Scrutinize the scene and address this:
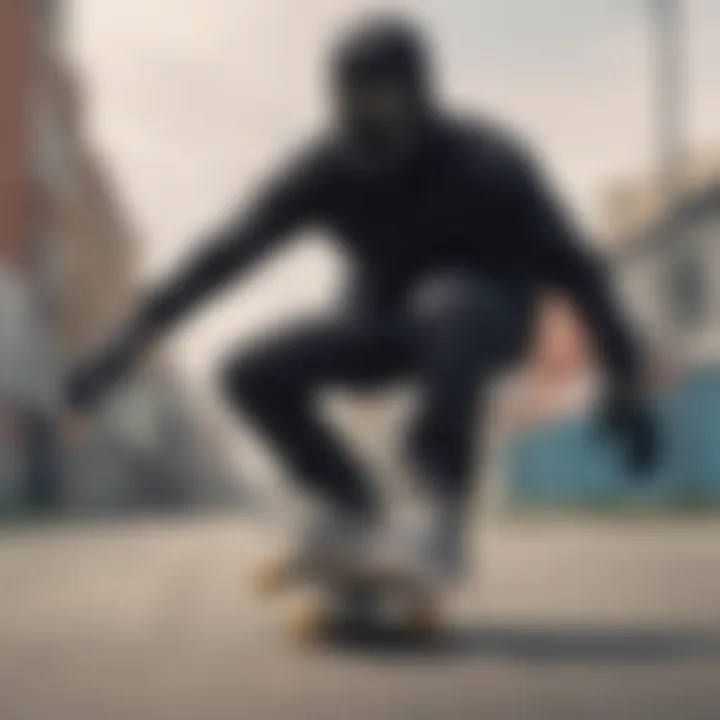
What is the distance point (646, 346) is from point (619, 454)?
0.12m

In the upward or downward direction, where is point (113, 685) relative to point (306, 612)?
downward

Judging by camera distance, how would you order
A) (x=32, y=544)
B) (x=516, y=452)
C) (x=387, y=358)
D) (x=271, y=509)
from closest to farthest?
1. (x=387, y=358)
2. (x=271, y=509)
3. (x=516, y=452)
4. (x=32, y=544)

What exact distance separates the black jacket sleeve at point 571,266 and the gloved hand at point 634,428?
21 millimetres

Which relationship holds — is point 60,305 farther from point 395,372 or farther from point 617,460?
point 617,460

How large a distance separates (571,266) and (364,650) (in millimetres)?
551

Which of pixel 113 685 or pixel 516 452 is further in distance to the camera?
pixel 516 452

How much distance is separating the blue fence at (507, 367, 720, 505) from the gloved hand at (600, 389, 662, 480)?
0.6 inches

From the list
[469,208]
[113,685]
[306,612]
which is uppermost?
[469,208]

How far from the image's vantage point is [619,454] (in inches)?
53.9

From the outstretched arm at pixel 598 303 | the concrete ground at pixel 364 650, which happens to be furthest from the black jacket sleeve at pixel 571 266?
the concrete ground at pixel 364 650

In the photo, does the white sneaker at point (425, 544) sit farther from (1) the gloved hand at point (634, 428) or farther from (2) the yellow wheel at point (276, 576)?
(1) the gloved hand at point (634, 428)

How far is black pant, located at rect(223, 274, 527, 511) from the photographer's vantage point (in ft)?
4.62

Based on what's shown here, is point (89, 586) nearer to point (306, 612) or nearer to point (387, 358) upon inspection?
point (306, 612)

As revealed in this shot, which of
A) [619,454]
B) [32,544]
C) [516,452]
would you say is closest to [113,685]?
[619,454]
